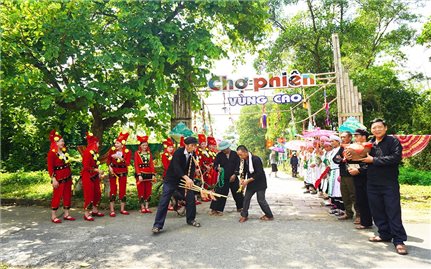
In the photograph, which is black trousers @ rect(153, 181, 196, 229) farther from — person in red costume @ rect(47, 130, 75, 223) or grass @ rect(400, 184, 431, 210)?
grass @ rect(400, 184, 431, 210)

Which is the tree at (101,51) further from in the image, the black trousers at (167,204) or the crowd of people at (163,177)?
the black trousers at (167,204)

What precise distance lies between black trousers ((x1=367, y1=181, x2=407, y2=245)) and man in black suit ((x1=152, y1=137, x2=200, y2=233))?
313 cm

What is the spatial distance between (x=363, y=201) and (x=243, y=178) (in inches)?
96.3

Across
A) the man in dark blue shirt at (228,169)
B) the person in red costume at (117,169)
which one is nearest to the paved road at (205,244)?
the person in red costume at (117,169)

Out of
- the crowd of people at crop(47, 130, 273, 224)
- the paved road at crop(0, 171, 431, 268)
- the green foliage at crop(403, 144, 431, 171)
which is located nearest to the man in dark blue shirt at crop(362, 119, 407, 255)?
the paved road at crop(0, 171, 431, 268)

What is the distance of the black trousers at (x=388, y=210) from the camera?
15.0 feet

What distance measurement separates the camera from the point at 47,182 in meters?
13.2

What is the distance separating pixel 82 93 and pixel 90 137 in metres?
1.01

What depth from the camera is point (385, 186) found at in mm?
4809

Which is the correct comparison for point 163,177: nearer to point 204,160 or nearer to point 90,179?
point 90,179

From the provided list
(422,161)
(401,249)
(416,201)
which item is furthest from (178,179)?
(422,161)

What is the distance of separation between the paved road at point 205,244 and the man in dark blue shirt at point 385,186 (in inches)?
9.3

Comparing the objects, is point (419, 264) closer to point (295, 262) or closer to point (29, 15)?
point (295, 262)

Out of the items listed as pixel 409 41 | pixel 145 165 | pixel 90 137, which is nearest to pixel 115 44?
→ pixel 90 137
